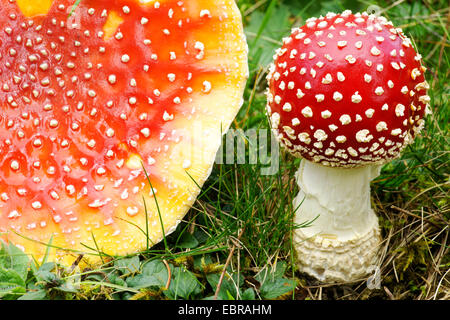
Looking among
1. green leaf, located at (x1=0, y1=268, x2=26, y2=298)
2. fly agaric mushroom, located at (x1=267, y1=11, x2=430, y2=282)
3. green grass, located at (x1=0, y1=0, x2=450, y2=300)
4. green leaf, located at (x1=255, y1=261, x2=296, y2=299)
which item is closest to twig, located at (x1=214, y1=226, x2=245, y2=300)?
green grass, located at (x1=0, y1=0, x2=450, y2=300)

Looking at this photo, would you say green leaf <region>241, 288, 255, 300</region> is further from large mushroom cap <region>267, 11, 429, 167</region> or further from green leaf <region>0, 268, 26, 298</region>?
green leaf <region>0, 268, 26, 298</region>

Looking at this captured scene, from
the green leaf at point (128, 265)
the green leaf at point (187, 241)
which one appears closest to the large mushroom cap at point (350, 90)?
the green leaf at point (187, 241)

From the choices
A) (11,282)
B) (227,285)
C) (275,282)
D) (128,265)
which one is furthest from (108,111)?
(275,282)

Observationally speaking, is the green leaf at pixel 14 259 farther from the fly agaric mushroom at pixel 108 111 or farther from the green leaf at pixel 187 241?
the green leaf at pixel 187 241
